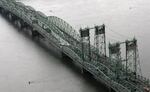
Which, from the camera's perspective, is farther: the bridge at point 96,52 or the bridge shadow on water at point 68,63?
the bridge shadow on water at point 68,63

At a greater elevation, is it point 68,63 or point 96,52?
point 96,52

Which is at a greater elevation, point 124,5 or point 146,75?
point 124,5

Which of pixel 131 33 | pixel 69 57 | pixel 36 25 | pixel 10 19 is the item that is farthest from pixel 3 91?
pixel 10 19

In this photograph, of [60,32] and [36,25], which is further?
[36,25]

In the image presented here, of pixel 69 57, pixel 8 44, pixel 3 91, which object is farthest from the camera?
pixel 8 44

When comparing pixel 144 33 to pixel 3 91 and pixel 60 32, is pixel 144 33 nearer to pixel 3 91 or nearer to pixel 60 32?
pixel 60 32

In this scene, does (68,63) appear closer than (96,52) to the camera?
No

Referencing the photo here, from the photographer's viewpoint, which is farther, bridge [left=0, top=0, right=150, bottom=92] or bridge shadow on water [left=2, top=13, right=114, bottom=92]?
bridge shadow on water [left=2, top=13, right=114, bottom=92]

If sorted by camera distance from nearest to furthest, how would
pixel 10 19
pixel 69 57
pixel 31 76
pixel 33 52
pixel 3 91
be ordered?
pixel 3 91
pixel 31 76
pixel 69 57
pixel 33 52
pixel 10 19
